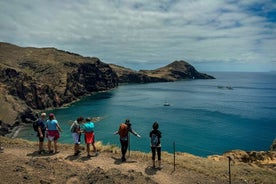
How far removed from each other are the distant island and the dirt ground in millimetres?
55086

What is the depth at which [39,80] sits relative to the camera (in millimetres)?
122438

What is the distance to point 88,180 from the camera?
1212 centimetres

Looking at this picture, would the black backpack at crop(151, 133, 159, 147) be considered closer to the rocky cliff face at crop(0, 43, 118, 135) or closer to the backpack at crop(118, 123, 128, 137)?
the backpack at crop(118, 123, 128, 137)

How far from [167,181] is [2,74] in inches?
4263

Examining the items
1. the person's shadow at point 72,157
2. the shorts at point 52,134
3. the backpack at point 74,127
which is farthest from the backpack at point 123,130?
the shorts at point 52,134

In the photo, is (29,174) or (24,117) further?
(24,117)

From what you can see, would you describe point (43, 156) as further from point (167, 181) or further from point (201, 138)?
point (201, 138)

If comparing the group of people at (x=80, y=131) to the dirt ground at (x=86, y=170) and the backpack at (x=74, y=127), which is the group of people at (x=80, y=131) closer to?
the backpack at (x=74, y=127)

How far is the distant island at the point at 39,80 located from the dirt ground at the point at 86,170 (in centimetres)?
5509

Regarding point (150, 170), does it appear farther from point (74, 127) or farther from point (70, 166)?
point (74, 127)

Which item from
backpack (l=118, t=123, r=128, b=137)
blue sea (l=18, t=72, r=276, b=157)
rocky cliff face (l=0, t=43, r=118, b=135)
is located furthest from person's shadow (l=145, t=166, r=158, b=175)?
rocky cliff face (l=0, t=43, r=118, b=135)

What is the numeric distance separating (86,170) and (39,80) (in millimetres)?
116682

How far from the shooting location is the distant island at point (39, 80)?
79.8 m

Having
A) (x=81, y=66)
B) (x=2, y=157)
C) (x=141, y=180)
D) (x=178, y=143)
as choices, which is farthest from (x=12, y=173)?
(x=81, y=66)
